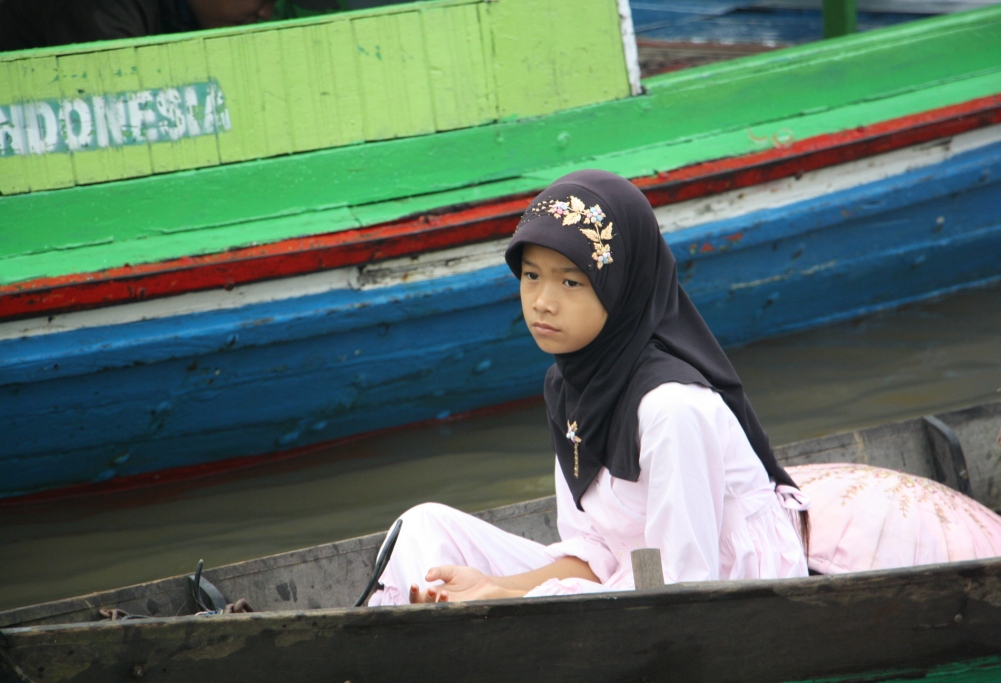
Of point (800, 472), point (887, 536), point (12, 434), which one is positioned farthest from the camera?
point (12, 434)

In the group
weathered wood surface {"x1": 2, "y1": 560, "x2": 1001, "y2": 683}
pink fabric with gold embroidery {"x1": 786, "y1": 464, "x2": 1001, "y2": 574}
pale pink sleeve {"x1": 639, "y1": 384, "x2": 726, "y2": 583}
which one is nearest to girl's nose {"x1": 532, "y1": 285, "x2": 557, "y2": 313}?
pale pink sleeve {"x1": 639, "y1": 384, "x2": 726, "y2": 583}

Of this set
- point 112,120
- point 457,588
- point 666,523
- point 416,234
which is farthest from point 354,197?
point 666,523

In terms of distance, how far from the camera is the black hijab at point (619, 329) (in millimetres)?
1920

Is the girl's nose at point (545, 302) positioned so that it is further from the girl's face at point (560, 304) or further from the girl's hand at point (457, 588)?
the girl's hand at point (457, 588)

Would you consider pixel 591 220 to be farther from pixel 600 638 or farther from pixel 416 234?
pixel 416 234

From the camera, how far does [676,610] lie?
6.08 ft

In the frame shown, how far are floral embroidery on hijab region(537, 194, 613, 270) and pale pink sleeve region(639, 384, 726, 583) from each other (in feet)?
0.92

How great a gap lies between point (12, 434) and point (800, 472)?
9.02 ft

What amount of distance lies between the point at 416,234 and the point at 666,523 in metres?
2.08

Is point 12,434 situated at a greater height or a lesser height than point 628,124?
lesser

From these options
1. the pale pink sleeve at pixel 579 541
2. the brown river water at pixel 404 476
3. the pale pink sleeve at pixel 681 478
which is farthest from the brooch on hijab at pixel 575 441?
the brown river water at pixel 404 476

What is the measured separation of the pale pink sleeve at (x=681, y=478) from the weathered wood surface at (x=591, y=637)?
0.08m

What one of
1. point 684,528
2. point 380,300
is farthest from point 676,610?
point 380,300

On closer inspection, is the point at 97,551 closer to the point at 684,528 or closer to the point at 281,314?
the point at 281,314
